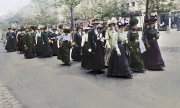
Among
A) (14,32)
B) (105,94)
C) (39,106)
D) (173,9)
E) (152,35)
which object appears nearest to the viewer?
(39,106)

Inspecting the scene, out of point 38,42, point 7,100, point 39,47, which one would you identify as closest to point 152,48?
point 7,100

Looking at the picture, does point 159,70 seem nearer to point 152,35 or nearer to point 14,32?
point 152,35

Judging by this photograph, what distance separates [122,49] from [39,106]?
3951 millimetres

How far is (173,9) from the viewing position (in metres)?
53.6

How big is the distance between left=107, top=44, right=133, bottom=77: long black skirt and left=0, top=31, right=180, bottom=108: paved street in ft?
0.77

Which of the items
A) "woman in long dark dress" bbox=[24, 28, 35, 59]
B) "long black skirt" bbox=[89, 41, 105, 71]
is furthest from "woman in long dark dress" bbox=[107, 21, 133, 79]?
"woman in long dark dress" bbox=[24, 28, 35, 59]

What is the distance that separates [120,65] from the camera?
451 inches

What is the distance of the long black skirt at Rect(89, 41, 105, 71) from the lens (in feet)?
41.4

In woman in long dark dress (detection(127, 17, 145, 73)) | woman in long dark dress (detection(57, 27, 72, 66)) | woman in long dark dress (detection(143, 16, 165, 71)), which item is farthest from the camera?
woman in long dark dress (detection(57, 27, 72, 66))

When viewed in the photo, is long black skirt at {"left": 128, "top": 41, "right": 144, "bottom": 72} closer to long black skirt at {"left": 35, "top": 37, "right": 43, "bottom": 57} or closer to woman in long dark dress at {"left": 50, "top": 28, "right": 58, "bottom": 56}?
woman in long dark dress at {"left": 50, "top": 28, "right": 58, "bottom": 56}

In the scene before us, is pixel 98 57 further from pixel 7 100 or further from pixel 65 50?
pixel 7 100

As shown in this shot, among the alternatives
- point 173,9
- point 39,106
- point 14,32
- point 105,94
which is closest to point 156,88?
point 105,94

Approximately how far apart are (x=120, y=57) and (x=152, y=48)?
152 cm

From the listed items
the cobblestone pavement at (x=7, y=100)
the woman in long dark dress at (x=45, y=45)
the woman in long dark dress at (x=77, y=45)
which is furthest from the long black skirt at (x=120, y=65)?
the woman in long dark dress at (x=45, y=45)
